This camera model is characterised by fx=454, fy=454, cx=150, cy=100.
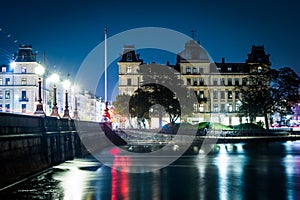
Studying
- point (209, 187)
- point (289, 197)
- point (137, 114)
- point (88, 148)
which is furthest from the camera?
point (137, 114)

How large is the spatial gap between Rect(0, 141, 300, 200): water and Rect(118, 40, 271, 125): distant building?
98114 mm

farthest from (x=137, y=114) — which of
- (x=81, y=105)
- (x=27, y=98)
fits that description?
(x=81, y=105)

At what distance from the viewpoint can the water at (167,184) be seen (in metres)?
19.1

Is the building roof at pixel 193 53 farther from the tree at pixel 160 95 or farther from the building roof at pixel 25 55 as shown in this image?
the building roof at pixel 25 55

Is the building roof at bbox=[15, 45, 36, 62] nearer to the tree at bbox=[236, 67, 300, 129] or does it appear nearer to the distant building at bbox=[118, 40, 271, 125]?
the distant building at bbox=[118, 40, 271, 125]

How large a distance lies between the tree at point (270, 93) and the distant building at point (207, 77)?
1409 inches

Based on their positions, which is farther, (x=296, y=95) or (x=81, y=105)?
(x=81, y=105)

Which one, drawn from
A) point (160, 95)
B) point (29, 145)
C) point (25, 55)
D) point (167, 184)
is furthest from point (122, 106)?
point (167, 184)

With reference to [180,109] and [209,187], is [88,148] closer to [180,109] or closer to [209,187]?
[209,187]

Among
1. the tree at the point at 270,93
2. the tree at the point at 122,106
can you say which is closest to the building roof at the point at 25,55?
the tree at the point at 122,106

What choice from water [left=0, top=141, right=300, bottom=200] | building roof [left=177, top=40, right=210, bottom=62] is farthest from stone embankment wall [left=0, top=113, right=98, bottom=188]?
building roof [left=177, top=40, right=210, bottom=62]

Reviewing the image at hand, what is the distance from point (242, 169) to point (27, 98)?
103850mm

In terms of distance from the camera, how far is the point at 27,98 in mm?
125188

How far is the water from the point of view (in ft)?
62.8
